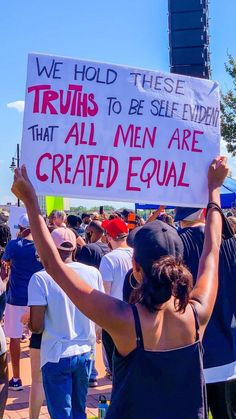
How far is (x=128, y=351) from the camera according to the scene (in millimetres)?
1812

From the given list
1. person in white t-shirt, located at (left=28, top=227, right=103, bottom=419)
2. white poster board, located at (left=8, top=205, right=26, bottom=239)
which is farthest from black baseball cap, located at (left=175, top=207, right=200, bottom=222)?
white poster board, located at (left=8, top=205, right=26, bottom=239)

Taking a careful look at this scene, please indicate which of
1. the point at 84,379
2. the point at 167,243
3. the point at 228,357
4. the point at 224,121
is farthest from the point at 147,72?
the point at 224,121

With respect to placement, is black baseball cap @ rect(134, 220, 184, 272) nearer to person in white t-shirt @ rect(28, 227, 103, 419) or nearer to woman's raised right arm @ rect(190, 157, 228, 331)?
woman's raised right arm @ rect(190, 157, 228, 331)

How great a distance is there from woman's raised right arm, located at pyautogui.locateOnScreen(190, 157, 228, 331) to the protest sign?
122 millimetres

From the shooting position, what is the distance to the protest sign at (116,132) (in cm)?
258

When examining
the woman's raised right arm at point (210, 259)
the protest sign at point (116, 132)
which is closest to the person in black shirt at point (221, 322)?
the protest sign at point (116, 132)

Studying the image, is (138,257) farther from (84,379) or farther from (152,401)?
(84,379)

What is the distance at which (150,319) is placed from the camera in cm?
182

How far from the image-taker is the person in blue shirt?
18.6 ft

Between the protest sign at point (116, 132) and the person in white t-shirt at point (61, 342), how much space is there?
1.14 m

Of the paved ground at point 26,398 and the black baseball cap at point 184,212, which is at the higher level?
the black baseball cap at point 184,212

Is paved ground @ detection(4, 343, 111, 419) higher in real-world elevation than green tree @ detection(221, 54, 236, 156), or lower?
lower

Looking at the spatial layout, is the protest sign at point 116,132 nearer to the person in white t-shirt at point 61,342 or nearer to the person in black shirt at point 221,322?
the person in black shirt at point 221,322

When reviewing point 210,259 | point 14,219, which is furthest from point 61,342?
point 14,219
